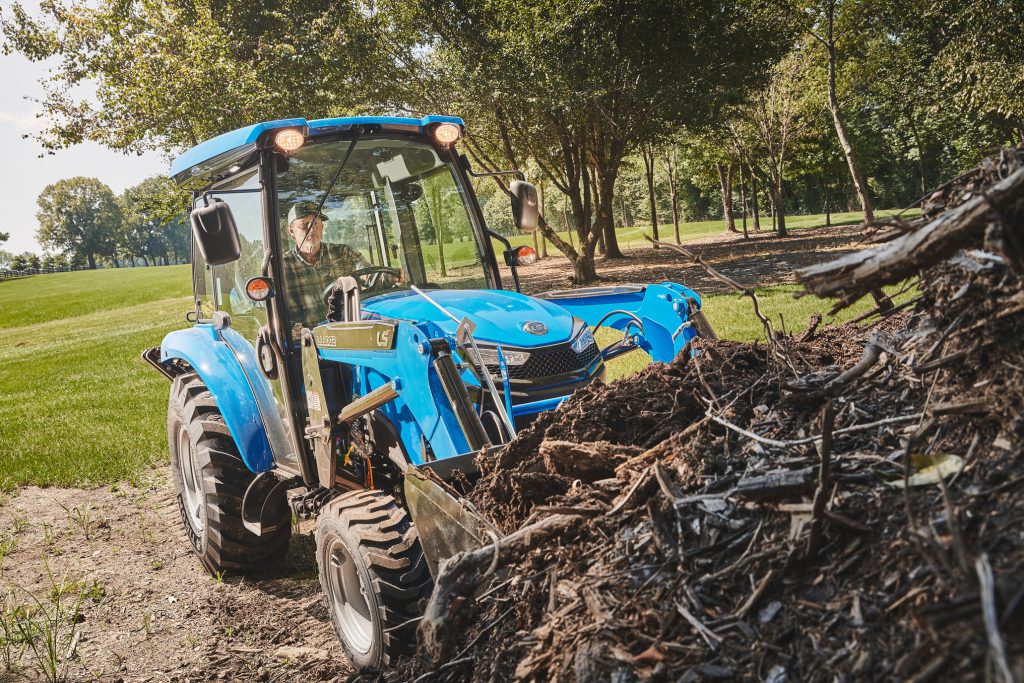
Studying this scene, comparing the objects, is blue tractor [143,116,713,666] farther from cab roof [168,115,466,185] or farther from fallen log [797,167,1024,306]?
fallen log [797,167,1024,306]

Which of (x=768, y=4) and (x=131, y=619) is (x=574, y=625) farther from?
(x=768, y=4)

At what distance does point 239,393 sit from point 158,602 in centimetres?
139

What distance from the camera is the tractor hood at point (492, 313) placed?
3746 mm

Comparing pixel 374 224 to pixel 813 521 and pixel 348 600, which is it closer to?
pixel 348 600

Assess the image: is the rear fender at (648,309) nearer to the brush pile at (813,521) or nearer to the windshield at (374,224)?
the windshield at (374,224)

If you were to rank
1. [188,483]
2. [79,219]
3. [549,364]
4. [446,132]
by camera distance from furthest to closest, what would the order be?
[79,219] → [188,483] → [446,132] → [549,364]

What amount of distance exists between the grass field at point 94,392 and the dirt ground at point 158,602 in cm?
154

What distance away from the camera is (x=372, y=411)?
3.74 meters

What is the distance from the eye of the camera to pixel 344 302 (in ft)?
13.0

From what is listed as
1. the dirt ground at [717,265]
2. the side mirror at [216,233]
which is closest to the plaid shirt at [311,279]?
the side mirror at [216,233]

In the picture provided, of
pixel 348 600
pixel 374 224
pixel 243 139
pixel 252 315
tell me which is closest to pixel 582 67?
pixel 374 224

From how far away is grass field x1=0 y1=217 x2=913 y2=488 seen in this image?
26.6 ft

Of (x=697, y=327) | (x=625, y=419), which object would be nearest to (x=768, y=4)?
(x=697, y=327)

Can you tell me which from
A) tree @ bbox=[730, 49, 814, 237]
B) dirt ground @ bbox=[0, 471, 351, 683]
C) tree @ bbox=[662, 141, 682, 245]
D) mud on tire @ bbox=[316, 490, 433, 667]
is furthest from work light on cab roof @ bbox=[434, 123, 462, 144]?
tree @ bbox=[662, 141, 682, 245]
